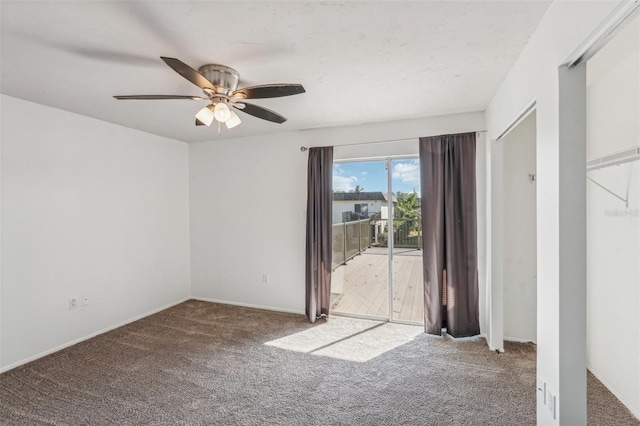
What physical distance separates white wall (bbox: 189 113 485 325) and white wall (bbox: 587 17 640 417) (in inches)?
77.3

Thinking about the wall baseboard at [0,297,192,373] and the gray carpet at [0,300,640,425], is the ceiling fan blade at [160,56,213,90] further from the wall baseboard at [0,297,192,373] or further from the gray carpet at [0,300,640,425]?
the wall baseboard at [0,297,192,373]

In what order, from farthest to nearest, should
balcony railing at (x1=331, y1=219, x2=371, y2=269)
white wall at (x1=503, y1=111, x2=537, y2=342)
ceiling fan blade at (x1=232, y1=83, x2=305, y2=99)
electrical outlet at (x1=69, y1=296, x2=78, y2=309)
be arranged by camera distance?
balcony railing at (x1=331, y1=219, x2=371, y2=269), electrical outlet at (x1=69, y1=296, x2=78, y2=309), white wall at (x1=503, y1=111, x2=537, y2=342), ceiling fan blade at (x1=232, y1=83, x2=305, y2=99)

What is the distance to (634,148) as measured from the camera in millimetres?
1520

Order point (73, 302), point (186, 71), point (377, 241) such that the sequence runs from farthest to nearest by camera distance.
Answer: point (377, 241) → point (73, 302) → point (186, 71)

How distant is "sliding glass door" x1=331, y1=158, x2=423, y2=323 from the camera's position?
359cm

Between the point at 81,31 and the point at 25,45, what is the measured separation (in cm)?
48

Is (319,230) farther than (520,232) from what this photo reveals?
Yes

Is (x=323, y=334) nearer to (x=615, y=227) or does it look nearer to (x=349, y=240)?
(x=349, y=240)

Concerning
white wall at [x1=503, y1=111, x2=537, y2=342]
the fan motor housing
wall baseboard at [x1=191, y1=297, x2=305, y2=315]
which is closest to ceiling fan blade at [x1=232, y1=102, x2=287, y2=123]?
the fan motor housing

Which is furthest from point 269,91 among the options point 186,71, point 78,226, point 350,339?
point 78,226

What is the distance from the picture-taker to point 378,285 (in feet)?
12.5

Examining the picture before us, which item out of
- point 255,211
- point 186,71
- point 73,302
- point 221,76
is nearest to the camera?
point 186,71

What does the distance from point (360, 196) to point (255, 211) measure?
4.98 feet

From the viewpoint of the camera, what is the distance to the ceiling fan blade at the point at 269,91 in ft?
6.10
